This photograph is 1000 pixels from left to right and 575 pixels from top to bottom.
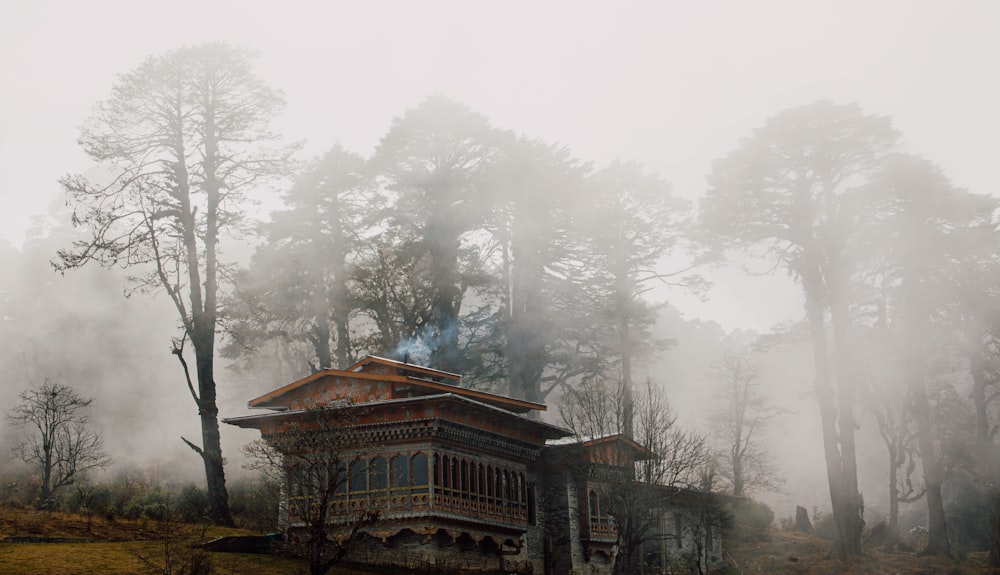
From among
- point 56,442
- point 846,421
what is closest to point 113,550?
point 846,421

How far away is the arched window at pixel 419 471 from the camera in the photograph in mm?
26188

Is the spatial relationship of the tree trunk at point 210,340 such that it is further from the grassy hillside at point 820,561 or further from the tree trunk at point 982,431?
the tree trunk at point 982,431

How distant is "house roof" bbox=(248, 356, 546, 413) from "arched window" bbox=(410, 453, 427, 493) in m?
2.11

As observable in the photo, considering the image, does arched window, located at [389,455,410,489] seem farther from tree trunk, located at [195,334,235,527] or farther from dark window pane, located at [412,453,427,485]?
tree trunk, located at [195,334,235,527]

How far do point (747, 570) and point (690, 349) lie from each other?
49040 millimetres

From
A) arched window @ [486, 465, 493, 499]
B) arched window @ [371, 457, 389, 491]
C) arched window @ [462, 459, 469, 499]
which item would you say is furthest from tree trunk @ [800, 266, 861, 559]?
arched window @ [371, 457, 389, 491]

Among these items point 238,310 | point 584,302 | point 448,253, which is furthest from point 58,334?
point 584,302

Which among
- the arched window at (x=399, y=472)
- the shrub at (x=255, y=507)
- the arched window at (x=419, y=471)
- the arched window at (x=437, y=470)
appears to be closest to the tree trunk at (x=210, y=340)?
the shrub at (x=255, y=507)

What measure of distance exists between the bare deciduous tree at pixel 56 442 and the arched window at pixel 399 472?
11.7 metres

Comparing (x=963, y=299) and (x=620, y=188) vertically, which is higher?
(x=620, y=188)

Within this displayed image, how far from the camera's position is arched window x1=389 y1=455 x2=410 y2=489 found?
26.4 m

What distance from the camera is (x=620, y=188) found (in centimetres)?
4166

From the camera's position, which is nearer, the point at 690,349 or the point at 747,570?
the point at 747,570

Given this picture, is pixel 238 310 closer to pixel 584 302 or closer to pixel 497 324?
pixel 497 324
